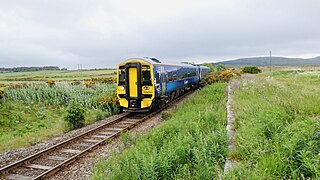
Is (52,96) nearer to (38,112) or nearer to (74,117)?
(38,112)

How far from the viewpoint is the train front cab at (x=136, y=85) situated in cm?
1157

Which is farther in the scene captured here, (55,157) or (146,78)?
(146,78)

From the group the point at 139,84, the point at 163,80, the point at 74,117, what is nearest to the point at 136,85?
the point at 139,84

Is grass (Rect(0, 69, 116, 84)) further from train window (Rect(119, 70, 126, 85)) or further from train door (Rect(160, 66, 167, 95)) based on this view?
train door (Rect(160, 66, 167, 95))

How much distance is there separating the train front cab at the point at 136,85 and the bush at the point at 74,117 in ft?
8.36

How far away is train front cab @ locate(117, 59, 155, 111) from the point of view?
38.0 ft

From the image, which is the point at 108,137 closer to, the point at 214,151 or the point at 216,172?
the point at 214,151

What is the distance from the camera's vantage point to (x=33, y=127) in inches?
411

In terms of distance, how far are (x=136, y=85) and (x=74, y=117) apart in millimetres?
3425

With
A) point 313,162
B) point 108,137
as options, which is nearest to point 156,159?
point 313,162

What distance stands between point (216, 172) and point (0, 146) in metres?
7.67

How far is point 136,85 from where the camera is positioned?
1172cm

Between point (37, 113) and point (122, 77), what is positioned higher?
point (122, 77)

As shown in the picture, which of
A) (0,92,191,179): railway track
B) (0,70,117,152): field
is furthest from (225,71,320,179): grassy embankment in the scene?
(0,70,117,152): field
